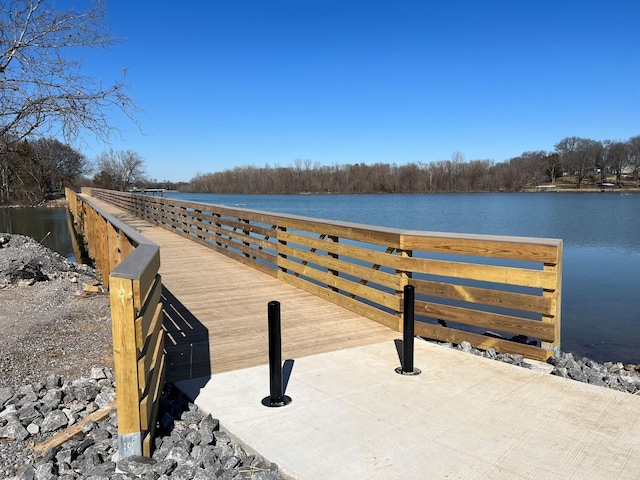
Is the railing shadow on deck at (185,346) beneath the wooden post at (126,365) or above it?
beneath

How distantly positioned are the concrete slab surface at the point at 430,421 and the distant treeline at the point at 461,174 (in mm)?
98711

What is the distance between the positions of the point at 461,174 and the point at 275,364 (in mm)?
104734

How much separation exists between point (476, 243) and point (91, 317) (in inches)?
203

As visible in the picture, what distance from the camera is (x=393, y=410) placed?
3426mm

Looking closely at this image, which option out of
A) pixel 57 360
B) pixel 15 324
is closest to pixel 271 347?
pixel 57 360

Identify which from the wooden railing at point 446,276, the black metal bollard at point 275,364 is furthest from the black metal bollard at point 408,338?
the black metal bollard at point 275,364

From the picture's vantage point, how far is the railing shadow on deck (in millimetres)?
4203

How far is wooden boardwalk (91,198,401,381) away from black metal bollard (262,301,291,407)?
878 millimetres

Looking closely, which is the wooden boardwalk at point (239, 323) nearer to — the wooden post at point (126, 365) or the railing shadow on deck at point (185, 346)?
the railing shadow on deck at point (185, 346)


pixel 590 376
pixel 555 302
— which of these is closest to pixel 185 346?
pixel 555 302

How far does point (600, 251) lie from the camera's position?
1811cm

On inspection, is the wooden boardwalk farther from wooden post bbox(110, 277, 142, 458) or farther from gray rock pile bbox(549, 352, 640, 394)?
gray rock pile bbox(549, 352, 640, 394)

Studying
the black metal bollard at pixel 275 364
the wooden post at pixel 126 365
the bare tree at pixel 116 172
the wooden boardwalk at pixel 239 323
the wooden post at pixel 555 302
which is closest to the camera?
the wooden post at pixel 126 365

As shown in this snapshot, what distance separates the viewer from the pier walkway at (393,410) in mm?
2744
